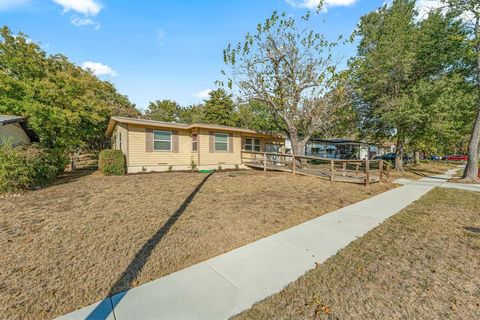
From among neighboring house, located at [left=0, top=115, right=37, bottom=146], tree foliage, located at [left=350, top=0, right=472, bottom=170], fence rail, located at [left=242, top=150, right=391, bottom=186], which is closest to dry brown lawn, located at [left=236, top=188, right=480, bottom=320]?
A: fence rail, located at [left=242, top=150, right=391, bottom=186]

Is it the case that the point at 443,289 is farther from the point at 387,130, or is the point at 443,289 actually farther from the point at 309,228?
the point at 387,130

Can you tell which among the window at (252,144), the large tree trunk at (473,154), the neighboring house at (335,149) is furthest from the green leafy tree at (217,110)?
the large tree trunk at (473,154)

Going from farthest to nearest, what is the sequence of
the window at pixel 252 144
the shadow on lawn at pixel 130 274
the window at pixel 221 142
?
the window at pixel 252 144
the window at pixel 221 142
the shadow on lawn at pixel 130 274

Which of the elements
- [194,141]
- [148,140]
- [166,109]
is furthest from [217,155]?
[166,109]

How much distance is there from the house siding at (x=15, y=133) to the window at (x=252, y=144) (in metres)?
12.3

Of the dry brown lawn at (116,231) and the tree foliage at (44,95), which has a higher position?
the tree foliage at (44,95)

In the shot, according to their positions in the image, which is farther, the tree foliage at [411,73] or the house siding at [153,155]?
the tree foliage at [411,73]

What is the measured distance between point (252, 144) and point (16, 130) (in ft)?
44.3

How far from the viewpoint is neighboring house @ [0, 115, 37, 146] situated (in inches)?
342

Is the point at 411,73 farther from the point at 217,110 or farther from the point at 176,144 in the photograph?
the point at 217,110

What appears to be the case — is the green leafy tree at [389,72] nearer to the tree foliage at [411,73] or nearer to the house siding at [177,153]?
the tree foliage at [411,73]

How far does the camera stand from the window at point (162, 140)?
11.8m

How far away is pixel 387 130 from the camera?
16516 millimetres

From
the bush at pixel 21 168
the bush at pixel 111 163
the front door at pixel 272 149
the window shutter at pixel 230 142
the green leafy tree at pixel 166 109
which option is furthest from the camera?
the green leafy tree at pixel 166 109
